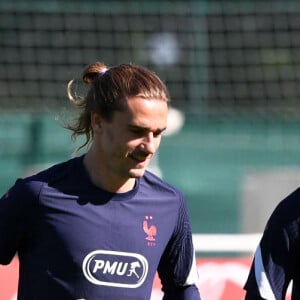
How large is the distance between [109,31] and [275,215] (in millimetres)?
7720

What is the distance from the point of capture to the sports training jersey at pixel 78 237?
4051mm

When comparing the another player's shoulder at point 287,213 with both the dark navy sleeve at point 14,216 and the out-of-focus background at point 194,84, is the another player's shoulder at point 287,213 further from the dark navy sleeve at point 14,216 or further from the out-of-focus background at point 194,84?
the out-of-focus background at point 194,84

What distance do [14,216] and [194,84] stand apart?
633 cm

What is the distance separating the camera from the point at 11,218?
4070 millimetres

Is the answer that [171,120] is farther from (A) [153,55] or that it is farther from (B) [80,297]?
(B) [80,297]

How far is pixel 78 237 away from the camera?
4066 mm

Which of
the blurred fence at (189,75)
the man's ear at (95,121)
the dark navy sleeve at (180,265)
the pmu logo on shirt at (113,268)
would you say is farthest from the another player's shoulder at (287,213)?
the blurred fence at (189,75)

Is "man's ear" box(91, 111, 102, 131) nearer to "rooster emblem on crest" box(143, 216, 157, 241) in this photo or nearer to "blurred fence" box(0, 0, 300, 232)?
"rooster emblem on crest" box(143, 216, 157, 241)

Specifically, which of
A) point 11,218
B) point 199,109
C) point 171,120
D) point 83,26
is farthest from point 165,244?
point 83,26

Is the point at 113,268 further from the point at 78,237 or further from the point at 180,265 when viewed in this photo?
the point at 180,265

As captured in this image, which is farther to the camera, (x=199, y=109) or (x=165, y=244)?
(x=199, y=109)

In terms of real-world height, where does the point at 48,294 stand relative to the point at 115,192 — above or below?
below

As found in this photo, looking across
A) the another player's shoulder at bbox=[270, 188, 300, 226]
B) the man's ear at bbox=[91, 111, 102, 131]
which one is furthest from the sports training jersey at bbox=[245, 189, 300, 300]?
the man's ear at bbox=[91, 111, 102, 131]

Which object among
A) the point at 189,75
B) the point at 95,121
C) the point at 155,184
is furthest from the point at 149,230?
the point at 189,75
